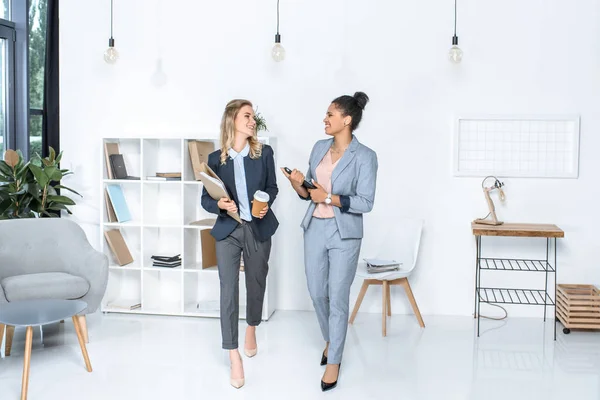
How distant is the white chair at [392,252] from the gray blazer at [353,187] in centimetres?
116

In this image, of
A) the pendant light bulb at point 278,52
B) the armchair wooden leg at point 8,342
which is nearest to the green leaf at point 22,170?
the armchair wooden leg at point 8,342

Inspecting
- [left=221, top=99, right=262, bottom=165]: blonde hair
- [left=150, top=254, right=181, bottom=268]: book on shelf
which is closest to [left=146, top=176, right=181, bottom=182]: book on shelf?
[left=150, top=254, right=181, bottom=268]: book on shelf

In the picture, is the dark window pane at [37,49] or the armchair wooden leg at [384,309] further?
the dark window pane at [37,49]

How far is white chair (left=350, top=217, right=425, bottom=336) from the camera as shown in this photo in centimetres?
475

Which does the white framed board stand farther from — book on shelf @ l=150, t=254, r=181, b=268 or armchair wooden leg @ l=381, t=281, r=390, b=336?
book on shelf @ l=150, t=254, r=181, b=268

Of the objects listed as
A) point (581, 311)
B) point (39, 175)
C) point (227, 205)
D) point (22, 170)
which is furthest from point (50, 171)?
point (581, 311)

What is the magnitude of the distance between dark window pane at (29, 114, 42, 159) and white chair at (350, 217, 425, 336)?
116 inches

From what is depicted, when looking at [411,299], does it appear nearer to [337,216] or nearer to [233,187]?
[337,216]

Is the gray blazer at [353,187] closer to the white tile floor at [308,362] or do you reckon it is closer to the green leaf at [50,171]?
the white tile floor at [308,362]

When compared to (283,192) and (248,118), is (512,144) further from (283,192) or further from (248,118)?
(248,118)

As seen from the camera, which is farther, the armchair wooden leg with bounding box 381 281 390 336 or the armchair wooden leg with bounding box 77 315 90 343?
the armchair wooden leg with bounding box 381 281 390 336

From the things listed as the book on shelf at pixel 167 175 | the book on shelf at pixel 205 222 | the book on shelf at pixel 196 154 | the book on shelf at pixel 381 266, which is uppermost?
Answer: the book on shelf at pixel 196 154

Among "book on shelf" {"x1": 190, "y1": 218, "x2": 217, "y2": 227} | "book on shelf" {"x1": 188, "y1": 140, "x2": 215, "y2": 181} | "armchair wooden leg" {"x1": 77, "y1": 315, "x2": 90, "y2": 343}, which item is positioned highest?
"book on shelf" {"x1": 188, "y1": 140, "x2": 215, "y2": 181}

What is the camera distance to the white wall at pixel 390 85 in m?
5.07
